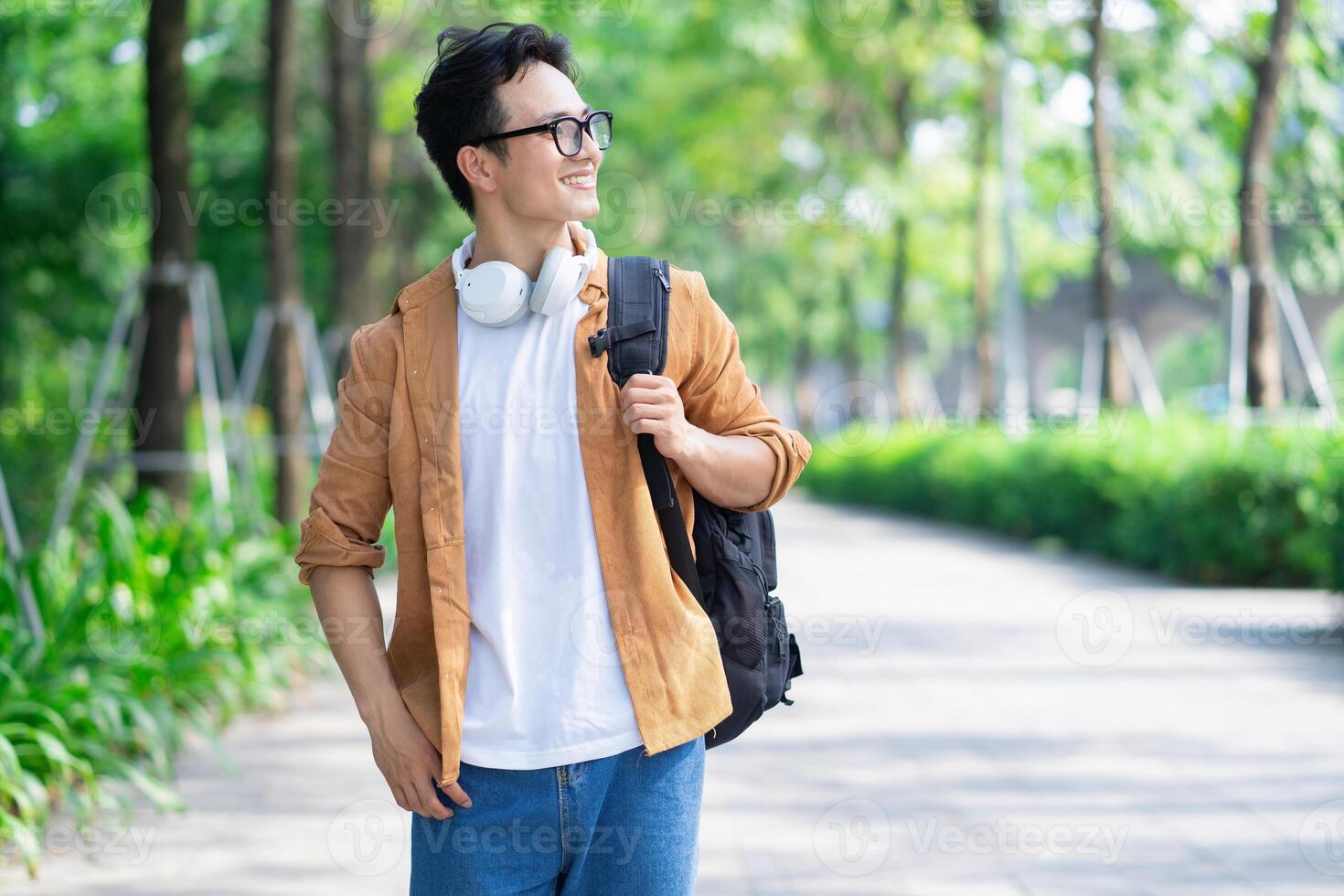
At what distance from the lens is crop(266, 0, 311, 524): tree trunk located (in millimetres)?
11711

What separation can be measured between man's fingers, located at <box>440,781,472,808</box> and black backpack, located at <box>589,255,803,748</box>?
0.37 meters

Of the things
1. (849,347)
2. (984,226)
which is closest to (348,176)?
(984,226)

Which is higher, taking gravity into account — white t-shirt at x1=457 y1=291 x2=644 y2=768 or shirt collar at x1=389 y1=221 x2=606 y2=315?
shirt collar at x1=389 y1=221 x2=606 y2=315

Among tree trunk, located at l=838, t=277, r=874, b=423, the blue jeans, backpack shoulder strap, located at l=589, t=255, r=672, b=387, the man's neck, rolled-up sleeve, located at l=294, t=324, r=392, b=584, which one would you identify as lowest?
tree trunk, located at l=838, t=277, r=874, b=423

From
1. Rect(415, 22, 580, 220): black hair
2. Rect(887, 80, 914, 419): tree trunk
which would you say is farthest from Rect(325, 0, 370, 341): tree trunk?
Rect(415, 22, 580, 220): black hair

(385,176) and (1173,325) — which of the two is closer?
(385,176)

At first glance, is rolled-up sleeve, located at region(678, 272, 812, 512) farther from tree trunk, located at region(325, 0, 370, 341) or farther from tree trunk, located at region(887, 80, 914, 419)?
tree trunk, located at region(887, 80, 914, 419)

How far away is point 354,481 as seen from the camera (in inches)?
87.2

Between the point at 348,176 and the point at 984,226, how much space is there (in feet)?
38.4

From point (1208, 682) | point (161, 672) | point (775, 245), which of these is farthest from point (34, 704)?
point (775, 245)

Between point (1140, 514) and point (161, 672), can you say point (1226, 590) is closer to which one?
point (1140, 514)

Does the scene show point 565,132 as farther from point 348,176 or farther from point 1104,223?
point 1104,223

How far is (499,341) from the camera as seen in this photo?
2.21m

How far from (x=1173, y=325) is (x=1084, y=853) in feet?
169
